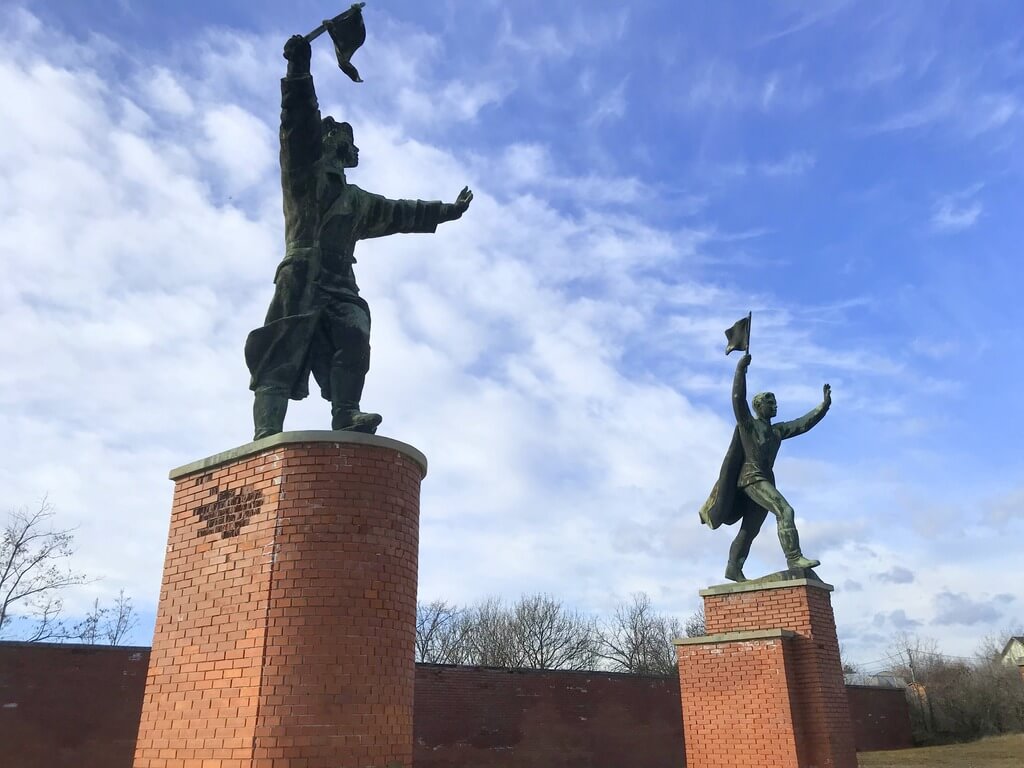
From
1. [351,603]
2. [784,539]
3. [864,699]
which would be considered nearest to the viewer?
[351,603]

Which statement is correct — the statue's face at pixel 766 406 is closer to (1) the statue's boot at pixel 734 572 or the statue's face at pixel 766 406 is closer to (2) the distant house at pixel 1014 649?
(1) the statue's boot at pixel 734 572

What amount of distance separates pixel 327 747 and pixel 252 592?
1105mm

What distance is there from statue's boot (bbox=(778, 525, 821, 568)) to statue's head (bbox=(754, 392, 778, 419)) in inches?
60.5

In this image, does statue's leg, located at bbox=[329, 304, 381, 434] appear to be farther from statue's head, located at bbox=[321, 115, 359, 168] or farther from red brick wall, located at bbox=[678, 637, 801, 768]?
red brick wall, located at bbox=[678, 637, 801, 768]

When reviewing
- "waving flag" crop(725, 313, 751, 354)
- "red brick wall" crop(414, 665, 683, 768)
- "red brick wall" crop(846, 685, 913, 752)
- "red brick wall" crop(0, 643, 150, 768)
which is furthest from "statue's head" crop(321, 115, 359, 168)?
"red brick wall" crop(846, 685, 913, 752)

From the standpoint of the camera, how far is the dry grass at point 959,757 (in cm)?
1908

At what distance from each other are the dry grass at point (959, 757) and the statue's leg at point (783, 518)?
455 inches

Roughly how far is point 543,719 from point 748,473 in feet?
35.2

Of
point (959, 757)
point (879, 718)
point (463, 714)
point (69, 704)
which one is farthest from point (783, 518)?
point (879, 718)

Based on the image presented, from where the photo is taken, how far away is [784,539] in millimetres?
10656

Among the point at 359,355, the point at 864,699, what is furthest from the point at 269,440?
the point at 864,699

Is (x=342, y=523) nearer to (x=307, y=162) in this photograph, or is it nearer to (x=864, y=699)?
(x=307, y=162)

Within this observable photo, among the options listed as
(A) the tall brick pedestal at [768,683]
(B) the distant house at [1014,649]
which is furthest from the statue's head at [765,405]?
(B) the distant house at [1014,649]

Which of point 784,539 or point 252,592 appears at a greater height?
point 784,539
